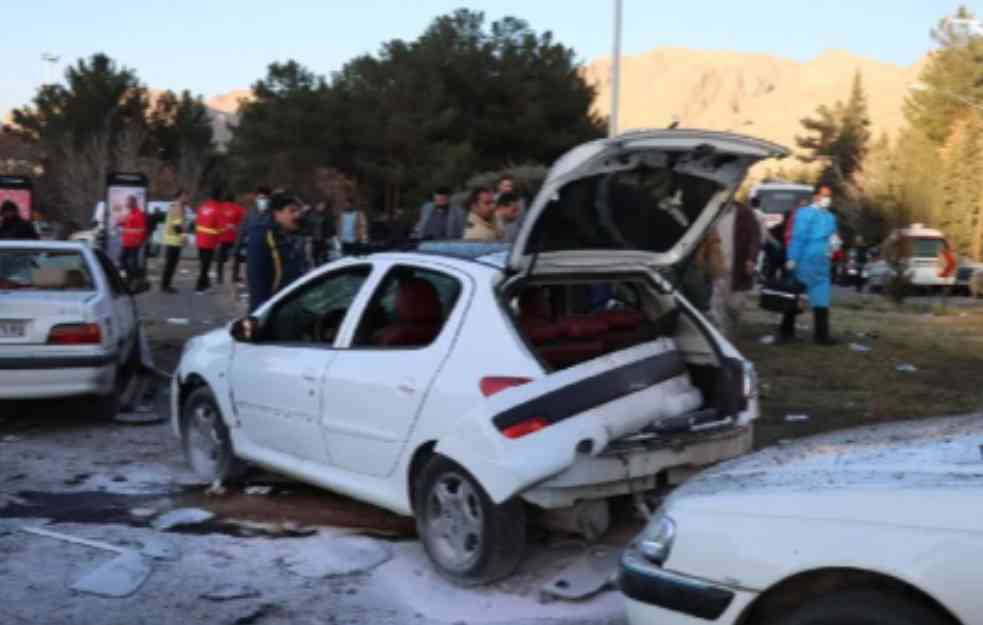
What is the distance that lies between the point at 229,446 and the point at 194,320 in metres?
8.28

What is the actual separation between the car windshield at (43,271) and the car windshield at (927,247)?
77.8 feet

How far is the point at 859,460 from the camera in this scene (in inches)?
142

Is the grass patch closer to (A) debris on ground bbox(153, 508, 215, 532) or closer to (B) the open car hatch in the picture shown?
(B) the open car hatch

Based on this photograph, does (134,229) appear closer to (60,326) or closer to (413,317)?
(60,326)

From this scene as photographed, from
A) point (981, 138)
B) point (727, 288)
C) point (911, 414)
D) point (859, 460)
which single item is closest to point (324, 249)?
point (727, 288)

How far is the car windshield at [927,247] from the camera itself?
28.8 meters

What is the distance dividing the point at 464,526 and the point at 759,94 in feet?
616

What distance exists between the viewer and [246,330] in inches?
262

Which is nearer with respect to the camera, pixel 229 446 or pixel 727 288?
pixel 229 446

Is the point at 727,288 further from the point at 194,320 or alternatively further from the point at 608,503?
the point at 194,320

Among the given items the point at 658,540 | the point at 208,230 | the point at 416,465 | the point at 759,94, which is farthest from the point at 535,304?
the point at 759,94

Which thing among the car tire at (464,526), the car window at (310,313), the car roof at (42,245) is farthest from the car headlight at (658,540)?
the car roof at (42,245)

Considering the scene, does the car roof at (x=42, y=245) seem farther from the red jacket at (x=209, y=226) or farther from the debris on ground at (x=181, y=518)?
the red jacket at (x=209, y=226)

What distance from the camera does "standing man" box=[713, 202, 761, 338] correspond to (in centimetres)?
1034
